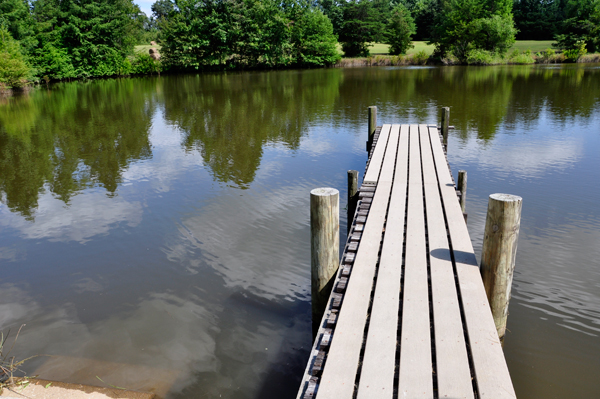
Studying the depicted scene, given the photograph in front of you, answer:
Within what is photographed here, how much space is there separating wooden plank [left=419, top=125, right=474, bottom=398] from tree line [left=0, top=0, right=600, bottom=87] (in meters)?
36.2

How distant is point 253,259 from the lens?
6.39m

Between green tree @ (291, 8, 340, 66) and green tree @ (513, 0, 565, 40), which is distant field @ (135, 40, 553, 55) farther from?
green tree @ (291, 8, 340, 66)

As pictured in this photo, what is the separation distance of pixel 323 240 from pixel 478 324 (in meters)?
Result: 1.46

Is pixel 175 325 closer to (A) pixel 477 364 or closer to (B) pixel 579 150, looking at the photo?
(A) pixel 477 364

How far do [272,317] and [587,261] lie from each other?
4.40 meters

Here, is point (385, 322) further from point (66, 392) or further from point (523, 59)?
point (523, 59)

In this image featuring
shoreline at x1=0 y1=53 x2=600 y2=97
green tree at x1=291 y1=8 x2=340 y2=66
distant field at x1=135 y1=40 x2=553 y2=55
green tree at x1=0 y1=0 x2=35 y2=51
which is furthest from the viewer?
distant field at x1=135 y1=40 x2=553 y2=55

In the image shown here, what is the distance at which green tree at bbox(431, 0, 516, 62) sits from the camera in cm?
4834

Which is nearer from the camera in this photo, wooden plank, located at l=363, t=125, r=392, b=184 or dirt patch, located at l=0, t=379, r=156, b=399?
dirt patch, located at l=0, t=379, r=156, b=399

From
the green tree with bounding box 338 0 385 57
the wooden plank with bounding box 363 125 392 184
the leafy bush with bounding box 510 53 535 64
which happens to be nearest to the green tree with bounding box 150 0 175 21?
the green tree with bounding box 338 0 385 57

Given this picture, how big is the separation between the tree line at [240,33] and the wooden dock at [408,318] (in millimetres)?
35960

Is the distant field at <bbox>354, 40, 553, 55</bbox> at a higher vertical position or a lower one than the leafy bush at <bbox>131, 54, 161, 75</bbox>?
higher

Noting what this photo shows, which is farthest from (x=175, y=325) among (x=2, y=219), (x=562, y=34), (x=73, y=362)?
(x=562, y=34)

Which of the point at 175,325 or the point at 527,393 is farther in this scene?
the point at 175,325
